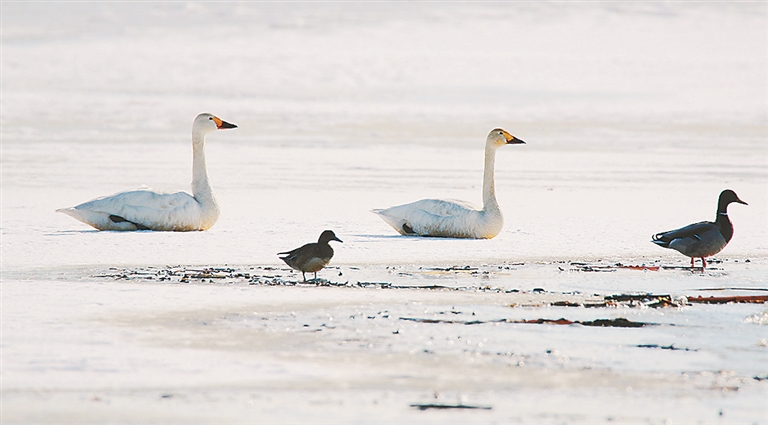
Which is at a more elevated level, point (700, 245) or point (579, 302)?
point (700, 245)

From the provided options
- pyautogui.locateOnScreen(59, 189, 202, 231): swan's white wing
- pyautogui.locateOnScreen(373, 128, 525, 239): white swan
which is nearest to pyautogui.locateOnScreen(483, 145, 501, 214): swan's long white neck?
pyautogui.locateOnScreen(373, 128, 525, 239): white swan

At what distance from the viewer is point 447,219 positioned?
10.1m

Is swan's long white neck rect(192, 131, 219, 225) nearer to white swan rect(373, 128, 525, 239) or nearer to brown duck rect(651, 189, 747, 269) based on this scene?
white swan rect(373, 128, 525, 239)

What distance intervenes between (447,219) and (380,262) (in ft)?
5.97

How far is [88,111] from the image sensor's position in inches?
998

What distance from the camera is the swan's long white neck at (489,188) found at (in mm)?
10211

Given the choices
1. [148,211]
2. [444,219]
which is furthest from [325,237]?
[148,211]

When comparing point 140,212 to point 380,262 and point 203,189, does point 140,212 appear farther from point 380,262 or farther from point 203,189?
point 380,262

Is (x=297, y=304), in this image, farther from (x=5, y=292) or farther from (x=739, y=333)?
(x=739, y=333)

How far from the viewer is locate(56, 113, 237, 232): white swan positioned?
33.2ft

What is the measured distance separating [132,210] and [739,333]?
6.01m

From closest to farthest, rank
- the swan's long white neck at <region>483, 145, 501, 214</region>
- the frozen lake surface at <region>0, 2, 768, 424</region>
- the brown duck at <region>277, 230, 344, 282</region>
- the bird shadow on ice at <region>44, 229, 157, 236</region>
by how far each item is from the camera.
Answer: the frozen lake surface at <region>0, 2, 768, 424</region>, the brown duck at <region>277, 230, 344, 282</region>, the bird shadow on ice at <region>44, 229, 157, 236</region>, the swan's long white neck at <region>483, 145, 501, 214</region>

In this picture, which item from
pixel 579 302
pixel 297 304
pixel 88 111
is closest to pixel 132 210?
pixel 297 304

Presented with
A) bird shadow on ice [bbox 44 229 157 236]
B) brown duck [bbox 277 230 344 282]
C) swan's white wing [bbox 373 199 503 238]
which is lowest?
brown duck [bbox 277 230 344 282]
